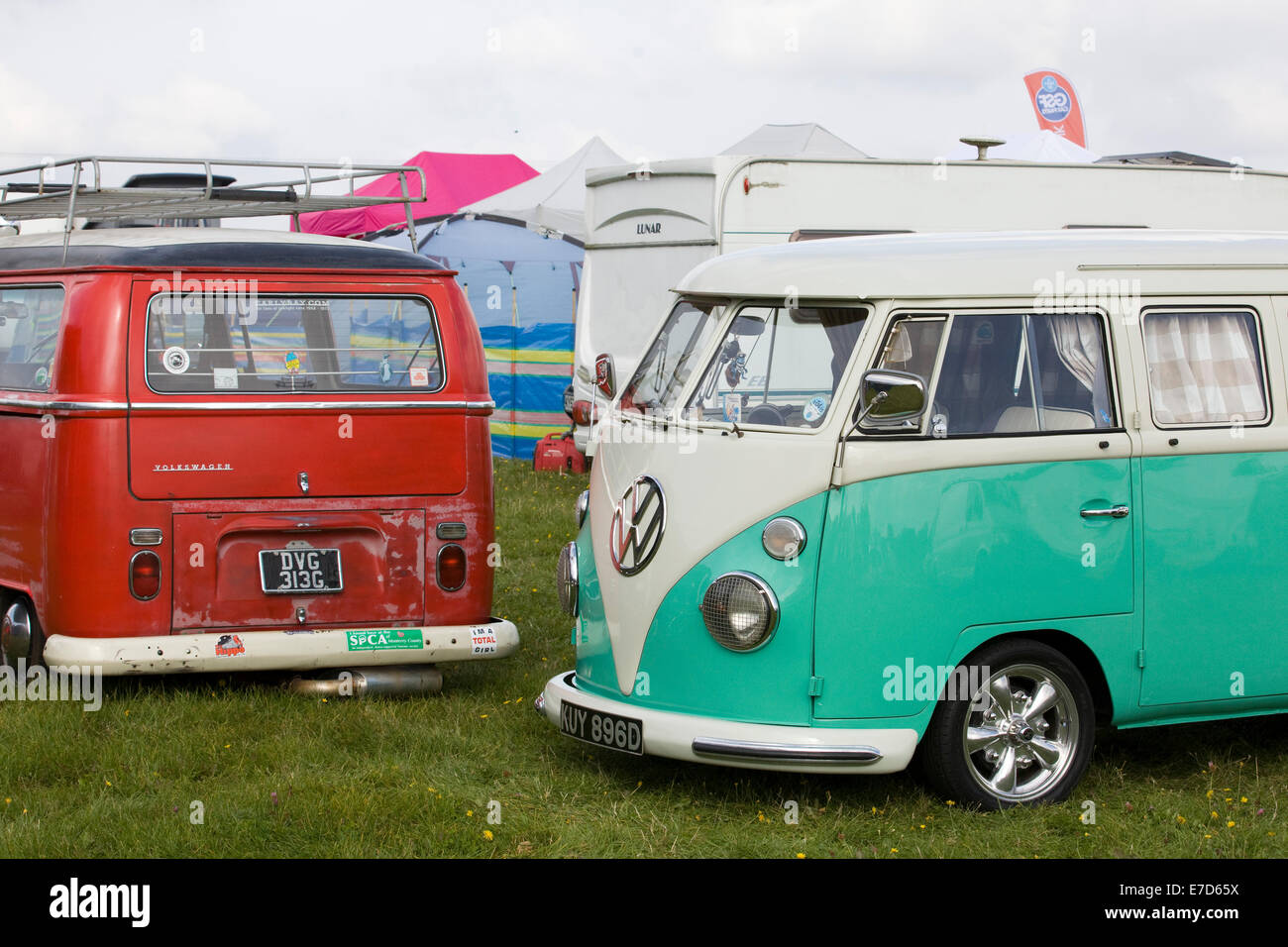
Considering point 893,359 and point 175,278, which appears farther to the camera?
point 175,278

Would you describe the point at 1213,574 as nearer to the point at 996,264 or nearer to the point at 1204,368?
the point at 1204,368

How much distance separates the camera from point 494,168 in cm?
2719

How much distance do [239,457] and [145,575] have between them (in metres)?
0.64

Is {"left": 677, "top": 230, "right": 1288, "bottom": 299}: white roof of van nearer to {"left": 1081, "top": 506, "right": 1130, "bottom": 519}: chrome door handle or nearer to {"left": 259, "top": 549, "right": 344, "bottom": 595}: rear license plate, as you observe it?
{"left": 1081, "top": 506, "right": 1130, "bottom": 519}: chrome door handle

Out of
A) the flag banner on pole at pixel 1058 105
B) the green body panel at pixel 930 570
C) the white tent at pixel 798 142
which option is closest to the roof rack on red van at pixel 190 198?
the green body panel at pixel 930 570

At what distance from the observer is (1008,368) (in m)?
5.64

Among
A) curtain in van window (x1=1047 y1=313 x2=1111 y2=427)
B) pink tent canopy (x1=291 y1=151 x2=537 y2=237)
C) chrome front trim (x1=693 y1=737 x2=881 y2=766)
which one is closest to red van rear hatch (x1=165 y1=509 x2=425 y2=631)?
chrome front trim (x1=693 y1=737 x2=881 y2=766)

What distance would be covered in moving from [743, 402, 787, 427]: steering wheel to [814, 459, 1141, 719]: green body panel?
0.40 metres

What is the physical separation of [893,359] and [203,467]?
3.04 metres

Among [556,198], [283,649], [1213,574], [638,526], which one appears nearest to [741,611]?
[638,526]

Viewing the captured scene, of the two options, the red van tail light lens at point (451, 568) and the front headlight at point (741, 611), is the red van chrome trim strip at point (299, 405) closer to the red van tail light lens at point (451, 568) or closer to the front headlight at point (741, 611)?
the red van tail light lens at point (451, 568)
